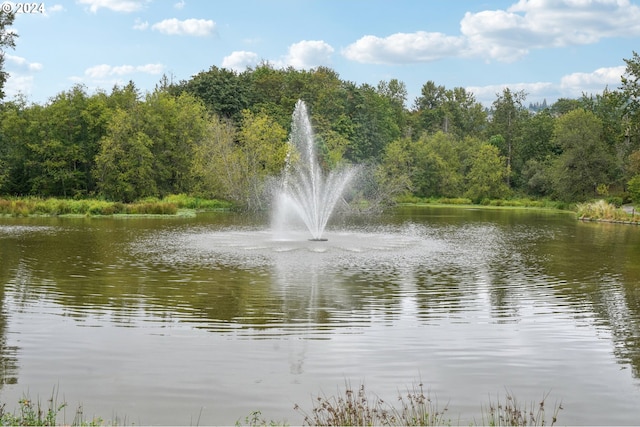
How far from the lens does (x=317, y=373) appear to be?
337 inches

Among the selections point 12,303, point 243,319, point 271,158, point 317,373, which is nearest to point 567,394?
point 317,373

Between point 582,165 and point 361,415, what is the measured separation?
5797 cm

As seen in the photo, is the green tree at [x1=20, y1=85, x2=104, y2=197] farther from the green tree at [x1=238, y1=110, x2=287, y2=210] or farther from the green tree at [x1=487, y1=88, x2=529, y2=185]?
the green tree at [x1=487, y1=88, x2=529, y2=185]

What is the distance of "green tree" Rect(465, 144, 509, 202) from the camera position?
73875mm

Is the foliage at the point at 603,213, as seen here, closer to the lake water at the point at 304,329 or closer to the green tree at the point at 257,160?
the lake water at the point at 304,329

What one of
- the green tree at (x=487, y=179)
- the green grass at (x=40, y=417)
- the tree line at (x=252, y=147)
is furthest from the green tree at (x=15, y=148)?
the green grass at (x=40, y=417)

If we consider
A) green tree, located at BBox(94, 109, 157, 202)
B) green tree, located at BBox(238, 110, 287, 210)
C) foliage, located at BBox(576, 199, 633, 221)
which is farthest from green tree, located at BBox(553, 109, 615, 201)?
green tree, located at BBox(94, 109, 157, 202)

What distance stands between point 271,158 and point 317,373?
155 ft

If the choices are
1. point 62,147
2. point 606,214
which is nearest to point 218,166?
point 62,147

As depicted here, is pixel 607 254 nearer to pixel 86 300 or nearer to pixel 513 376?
pixel 513 376

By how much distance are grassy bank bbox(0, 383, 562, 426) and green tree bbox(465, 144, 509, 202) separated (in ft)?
225

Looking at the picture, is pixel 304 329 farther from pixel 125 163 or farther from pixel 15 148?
pixel 15 148

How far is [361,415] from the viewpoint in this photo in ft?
20.7

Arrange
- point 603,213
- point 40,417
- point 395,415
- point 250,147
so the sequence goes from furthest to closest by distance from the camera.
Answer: point 250,147, point 603,213, point 395,415, point 40,417
